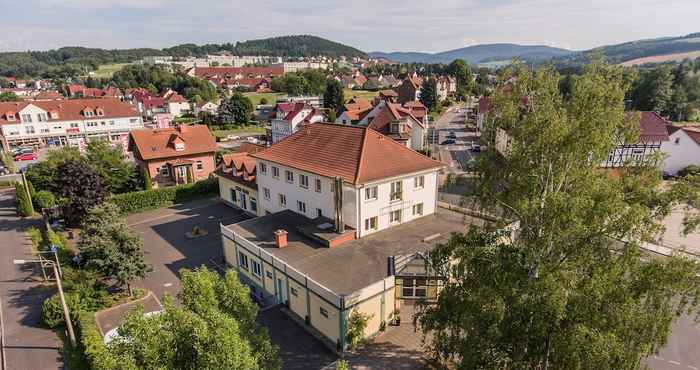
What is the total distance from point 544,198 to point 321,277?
13478 millimetres

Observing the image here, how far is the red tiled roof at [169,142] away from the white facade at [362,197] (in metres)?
20.4

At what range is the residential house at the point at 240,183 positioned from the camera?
37.4 meters

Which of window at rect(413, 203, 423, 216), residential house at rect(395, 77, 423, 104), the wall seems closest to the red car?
the wall

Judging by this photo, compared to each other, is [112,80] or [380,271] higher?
[112,80]

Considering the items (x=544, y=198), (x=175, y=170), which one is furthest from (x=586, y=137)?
(x=175, y=170)

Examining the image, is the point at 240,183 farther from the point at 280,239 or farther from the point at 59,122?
the point at 59,122

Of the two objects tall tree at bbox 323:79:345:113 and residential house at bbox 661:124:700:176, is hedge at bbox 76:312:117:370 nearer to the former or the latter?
residential house at bbox 661:124:700:176

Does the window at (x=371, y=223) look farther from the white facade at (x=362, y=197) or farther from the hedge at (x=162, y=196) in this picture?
the hedge at (x=162, y=196)

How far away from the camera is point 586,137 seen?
11.1 metres

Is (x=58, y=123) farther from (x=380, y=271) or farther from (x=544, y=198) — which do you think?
(x=544, y=198)

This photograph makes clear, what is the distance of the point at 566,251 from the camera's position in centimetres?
1178

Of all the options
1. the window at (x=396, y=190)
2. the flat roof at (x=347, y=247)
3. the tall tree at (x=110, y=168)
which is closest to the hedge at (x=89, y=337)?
the flat roof at (x=347, y=247)

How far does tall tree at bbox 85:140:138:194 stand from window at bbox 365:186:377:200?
3199cm

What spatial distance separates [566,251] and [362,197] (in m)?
15.5
